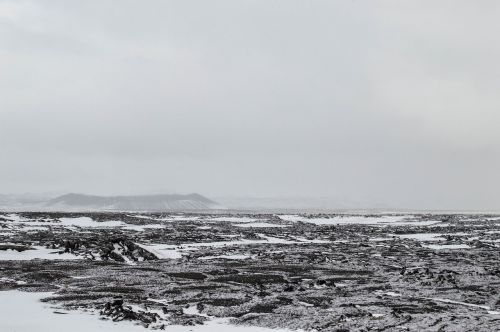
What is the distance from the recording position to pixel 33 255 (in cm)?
2897

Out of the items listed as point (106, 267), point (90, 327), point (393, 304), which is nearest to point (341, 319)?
point (393, 304)

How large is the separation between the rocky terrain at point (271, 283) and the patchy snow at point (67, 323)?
304 mm

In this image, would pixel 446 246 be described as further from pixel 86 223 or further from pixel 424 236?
pixel 86 223

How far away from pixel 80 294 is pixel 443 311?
11.1m

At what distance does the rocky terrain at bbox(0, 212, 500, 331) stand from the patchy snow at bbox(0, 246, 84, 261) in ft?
0.20

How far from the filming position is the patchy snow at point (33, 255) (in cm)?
2801

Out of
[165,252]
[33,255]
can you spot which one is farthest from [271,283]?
[33,255]

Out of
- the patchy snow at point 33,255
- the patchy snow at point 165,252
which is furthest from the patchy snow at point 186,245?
the patchy snow at point 33,255

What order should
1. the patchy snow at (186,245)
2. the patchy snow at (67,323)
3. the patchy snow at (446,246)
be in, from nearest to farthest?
the patchy snow at (67,323) → the patchy snow at (186,245) → the patchy snow at (446,246)

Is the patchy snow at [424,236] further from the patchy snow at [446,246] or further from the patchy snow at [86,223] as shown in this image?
the patchy snow at [86,223]

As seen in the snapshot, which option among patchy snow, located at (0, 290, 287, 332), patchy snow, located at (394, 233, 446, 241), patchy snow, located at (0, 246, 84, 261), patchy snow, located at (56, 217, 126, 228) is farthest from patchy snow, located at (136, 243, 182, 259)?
patchy snow, located at (56, 217, 126, 228)

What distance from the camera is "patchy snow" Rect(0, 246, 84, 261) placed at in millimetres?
28008

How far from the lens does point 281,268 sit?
25.3 m

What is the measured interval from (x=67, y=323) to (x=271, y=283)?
29.7ft
